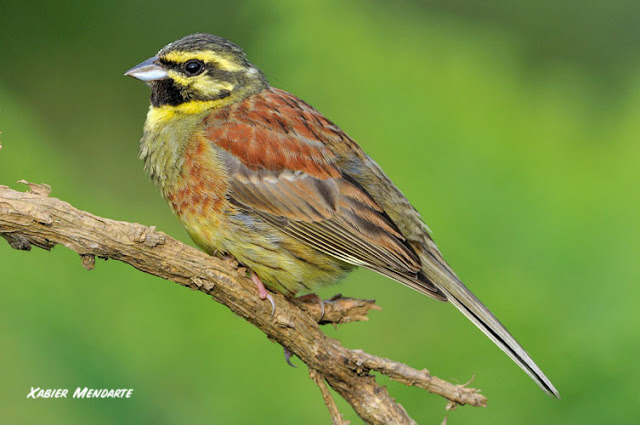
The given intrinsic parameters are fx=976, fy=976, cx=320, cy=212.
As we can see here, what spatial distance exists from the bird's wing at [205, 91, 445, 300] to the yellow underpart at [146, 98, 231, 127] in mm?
118

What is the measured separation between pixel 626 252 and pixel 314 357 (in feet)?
6.31

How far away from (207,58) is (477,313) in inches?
58.4

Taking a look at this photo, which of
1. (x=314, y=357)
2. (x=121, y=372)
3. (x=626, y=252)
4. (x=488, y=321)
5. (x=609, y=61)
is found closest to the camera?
(x=314, y=357)

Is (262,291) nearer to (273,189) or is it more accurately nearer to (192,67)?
(273,189)

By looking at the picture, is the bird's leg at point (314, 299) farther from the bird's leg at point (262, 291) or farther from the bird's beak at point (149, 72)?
the bird's beak at point (149, 72)

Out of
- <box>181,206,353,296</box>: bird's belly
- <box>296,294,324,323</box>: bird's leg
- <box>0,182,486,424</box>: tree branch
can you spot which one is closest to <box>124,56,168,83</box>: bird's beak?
<box>181,206,353,296</box>: bird's belly

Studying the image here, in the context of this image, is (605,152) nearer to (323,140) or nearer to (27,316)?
(323,140)

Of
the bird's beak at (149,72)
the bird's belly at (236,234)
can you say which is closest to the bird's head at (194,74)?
the bird's beak at (149,72)

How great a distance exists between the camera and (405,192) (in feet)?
15.6

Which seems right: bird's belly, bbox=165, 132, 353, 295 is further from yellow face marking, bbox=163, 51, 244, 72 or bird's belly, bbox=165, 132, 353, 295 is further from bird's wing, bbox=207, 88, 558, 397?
yellow face marking, bbox=163, 51, 244, 72

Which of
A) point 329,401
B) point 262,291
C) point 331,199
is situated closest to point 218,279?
point 262,291

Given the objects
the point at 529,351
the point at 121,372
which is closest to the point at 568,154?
the point at 529,351

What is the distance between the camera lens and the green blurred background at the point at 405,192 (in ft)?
14.1

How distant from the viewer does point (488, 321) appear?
369cm
